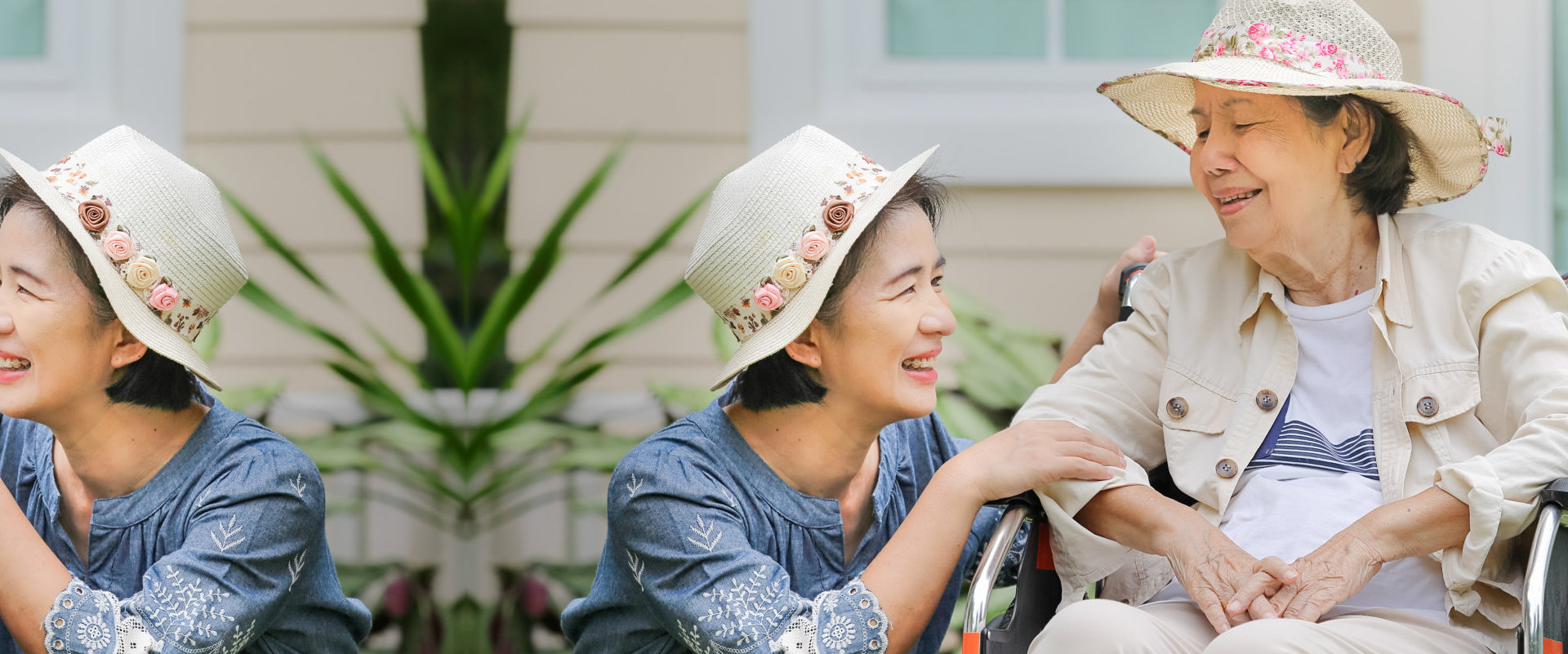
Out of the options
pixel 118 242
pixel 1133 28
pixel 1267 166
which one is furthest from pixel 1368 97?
pixel 118 242

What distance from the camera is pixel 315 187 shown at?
3.91m

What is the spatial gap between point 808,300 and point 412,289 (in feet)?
5.62

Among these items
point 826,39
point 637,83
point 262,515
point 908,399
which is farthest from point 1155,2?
point 262,515

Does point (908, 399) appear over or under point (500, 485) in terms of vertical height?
over

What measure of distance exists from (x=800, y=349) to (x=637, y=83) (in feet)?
5.81

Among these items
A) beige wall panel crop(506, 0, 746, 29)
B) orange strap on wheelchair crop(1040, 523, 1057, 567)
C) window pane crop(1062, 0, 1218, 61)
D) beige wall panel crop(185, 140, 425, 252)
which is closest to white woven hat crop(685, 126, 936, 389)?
orange strap on wheelchair crop(1040, 523, 1057, 567)

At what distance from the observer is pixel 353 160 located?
3.95m

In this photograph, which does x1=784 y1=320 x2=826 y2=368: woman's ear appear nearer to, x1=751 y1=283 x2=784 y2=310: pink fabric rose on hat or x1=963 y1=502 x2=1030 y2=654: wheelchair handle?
x1=751 y1=283 x2=784 y2=310: pink fabric rose on hat

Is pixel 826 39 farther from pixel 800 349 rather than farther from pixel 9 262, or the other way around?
pixel 9 262

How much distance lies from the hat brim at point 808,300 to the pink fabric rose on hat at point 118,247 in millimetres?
970

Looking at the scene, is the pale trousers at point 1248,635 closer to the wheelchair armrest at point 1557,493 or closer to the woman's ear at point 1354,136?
the wheelchair armrest at point 1557,493

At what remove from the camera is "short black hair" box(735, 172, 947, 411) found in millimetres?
2336

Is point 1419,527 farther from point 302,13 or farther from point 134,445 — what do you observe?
point 302,13

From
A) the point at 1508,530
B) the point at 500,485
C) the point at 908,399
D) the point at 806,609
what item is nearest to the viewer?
the point at 1508,530
